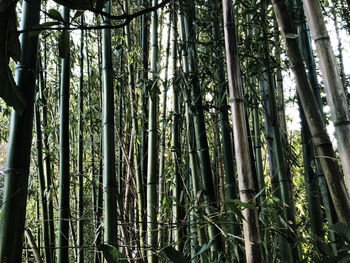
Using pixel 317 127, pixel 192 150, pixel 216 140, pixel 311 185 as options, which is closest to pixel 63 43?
pixel 317 127

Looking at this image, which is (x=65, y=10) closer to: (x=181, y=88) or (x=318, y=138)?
(x=181, y=88)

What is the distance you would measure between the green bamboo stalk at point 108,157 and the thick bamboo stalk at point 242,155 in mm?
758

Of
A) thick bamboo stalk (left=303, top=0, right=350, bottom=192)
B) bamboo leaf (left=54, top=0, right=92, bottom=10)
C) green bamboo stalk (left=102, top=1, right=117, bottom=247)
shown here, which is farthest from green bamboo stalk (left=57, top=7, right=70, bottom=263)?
thick bamboo stalk (left=303, top=0, right=350, bottom=192)

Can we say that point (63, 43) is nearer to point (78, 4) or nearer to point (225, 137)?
point (78, 4)

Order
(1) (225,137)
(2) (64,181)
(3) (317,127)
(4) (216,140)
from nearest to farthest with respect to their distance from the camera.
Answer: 1. (3) (317,127)
2. (1) (225,137)
3. (2) (64,181)
4. (4) (216,140)

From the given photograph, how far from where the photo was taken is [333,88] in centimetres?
75

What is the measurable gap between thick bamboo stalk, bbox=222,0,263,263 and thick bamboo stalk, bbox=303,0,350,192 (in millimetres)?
240

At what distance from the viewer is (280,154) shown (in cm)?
175

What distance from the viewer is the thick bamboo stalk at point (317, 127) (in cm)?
77

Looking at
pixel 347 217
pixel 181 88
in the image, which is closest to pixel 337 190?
pixel 347 217

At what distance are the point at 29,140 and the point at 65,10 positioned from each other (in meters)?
0.98

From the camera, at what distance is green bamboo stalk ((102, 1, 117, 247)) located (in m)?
1.55

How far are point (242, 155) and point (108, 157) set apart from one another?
88cm

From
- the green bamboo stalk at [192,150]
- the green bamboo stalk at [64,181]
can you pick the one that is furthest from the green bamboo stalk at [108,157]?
the green bamboo stalk at [192,150]
